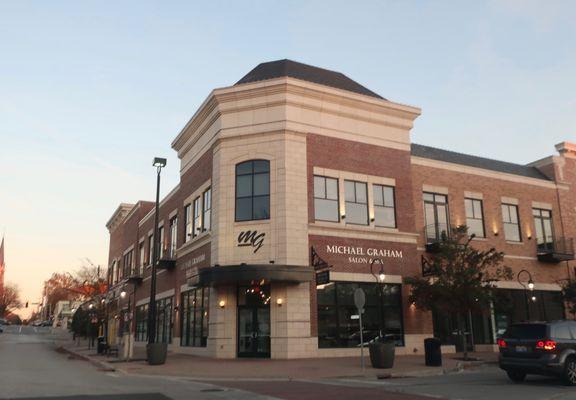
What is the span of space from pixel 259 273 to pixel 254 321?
8.89 ft

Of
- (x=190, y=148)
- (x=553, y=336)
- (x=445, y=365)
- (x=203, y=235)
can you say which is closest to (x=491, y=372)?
(x=445, y=365)

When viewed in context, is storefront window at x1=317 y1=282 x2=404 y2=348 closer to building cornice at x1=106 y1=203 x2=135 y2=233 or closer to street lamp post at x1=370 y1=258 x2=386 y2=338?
street lamp post at x1=370 y1=258 x2=386 y2=338

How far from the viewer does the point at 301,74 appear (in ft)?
92.0

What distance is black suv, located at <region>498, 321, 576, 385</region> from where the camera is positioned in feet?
45.8

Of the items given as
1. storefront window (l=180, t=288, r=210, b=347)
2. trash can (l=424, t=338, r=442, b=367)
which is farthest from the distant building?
trash can (l=424, t=338, r=442, b=367)

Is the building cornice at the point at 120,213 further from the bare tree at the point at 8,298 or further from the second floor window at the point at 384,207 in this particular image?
the bare tree at the point at 8,298

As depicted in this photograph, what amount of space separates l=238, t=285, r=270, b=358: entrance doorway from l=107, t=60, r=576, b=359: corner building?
0.05 metres

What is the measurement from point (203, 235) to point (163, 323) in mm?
9822

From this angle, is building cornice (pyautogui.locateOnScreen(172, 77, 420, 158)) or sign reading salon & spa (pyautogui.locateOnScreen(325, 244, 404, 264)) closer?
sign reading salon & spa (pyautogui.locateOnScreen(325, 244, 404, 264))

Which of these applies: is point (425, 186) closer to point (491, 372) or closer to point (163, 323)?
point (491, 372)

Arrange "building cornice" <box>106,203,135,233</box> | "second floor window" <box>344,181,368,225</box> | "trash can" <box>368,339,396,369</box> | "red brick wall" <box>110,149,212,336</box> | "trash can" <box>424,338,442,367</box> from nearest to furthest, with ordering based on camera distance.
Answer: "trash can" <box>368,339,396,369</box>
"trash can" <box>424,338,442,367</box>
"second floor window" <box>344,181,368,225</box>
"red brick wall" <box>110,149,212,336</box>
"building cornice" <box>106,203,135,233</box>

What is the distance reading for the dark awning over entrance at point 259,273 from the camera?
22078mm

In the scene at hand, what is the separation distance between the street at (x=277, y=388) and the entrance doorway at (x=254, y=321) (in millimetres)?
6451

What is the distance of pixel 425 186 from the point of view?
28328 mm
